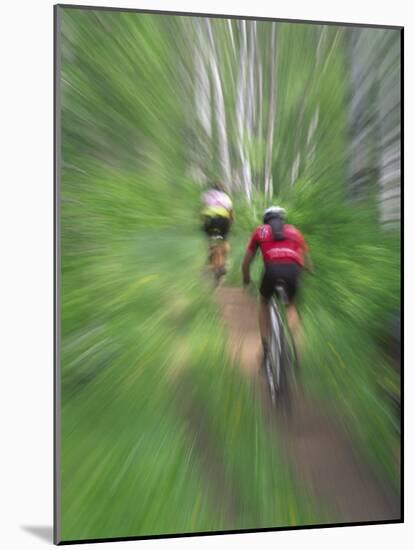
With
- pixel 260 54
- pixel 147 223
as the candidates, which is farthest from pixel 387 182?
pixel 147 223

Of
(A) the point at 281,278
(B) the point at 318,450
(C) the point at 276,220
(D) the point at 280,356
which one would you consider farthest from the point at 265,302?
(B) the point at 318,450

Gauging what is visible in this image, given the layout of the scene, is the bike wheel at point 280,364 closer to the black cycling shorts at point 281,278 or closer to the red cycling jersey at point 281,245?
the black cycling shorts at point 281,278

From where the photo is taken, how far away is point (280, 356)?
170 inches

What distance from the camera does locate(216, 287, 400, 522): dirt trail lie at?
428cm

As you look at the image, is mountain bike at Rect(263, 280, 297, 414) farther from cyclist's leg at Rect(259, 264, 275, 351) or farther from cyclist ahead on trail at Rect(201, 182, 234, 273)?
cyclist ahead on trail at Rect(201, 182, 234, 273)

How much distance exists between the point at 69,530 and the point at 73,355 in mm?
762

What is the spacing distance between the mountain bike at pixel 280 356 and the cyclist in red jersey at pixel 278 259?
1.0 inches

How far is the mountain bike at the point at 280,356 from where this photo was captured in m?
4.30

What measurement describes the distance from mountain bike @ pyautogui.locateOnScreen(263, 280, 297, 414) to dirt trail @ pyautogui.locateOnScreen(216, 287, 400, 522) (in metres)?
0.05

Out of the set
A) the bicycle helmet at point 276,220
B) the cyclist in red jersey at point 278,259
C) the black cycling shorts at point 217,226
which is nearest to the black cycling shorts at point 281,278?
the cyclist in red jersey at point 278,259

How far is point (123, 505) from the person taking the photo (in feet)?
13.4

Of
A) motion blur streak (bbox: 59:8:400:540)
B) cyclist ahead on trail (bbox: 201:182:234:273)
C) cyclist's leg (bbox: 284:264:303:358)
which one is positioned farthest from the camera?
cyclist's leg (bbox: 284:264:303:358)

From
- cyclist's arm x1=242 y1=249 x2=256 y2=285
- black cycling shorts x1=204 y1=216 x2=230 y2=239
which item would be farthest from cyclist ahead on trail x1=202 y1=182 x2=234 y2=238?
cyclist's arm x1=242 y1=249 x2=256 y2=285

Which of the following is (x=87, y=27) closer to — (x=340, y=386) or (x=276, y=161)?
(x=276, y=161)
